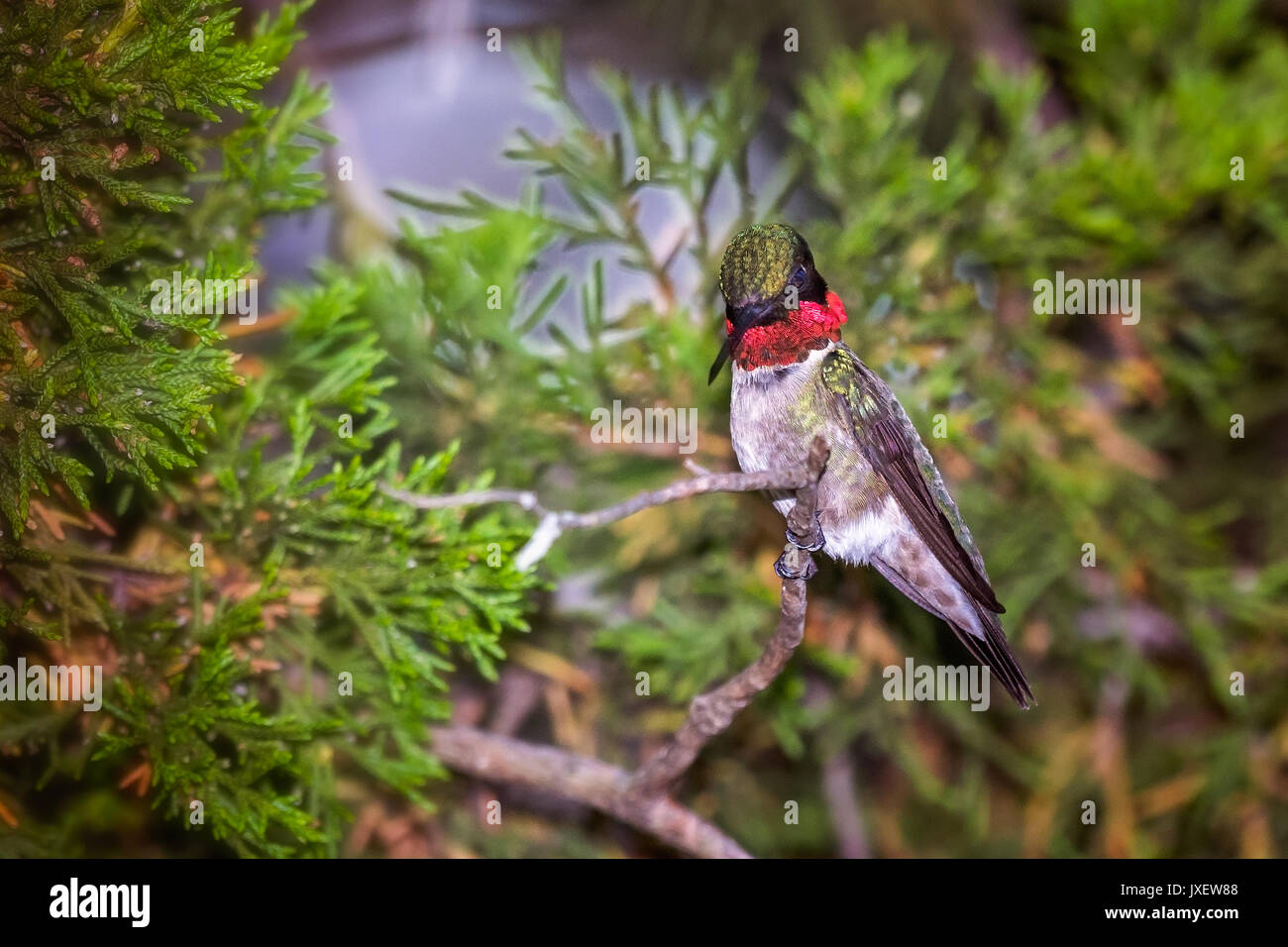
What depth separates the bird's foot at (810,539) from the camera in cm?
94

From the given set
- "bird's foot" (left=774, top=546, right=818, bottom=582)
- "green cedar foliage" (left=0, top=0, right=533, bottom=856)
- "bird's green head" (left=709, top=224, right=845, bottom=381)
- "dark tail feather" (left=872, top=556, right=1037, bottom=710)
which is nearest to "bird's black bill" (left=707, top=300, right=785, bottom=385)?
"bird's green head" (left=709, top=224, right=845, bottom=381)

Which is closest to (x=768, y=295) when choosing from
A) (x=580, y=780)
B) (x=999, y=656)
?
(x=999, y=656)

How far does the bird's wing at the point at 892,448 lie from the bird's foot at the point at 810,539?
0.09 meters

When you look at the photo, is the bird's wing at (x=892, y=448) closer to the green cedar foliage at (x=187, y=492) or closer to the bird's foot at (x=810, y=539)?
the bird's foot at (x=810, y=539)

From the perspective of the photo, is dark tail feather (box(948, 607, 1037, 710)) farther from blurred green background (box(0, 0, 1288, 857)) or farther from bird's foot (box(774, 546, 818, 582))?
blurred green background (box(0, 0, 1288, 857))

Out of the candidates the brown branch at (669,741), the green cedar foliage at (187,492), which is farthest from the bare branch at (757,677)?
the green cedar foliage at (187,492)

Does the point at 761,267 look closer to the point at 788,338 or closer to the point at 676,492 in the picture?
the point at 788,338

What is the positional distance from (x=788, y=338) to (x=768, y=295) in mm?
96

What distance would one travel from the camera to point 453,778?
1.71m

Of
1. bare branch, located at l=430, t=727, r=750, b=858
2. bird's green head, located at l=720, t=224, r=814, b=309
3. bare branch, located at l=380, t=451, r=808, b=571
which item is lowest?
bare branch, located at l=430, t=727, r=750, b=858

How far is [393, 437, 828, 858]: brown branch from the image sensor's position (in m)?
0.84

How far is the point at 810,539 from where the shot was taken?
96 centimetres

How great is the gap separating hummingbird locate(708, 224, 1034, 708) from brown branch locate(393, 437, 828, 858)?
0.22 feet
